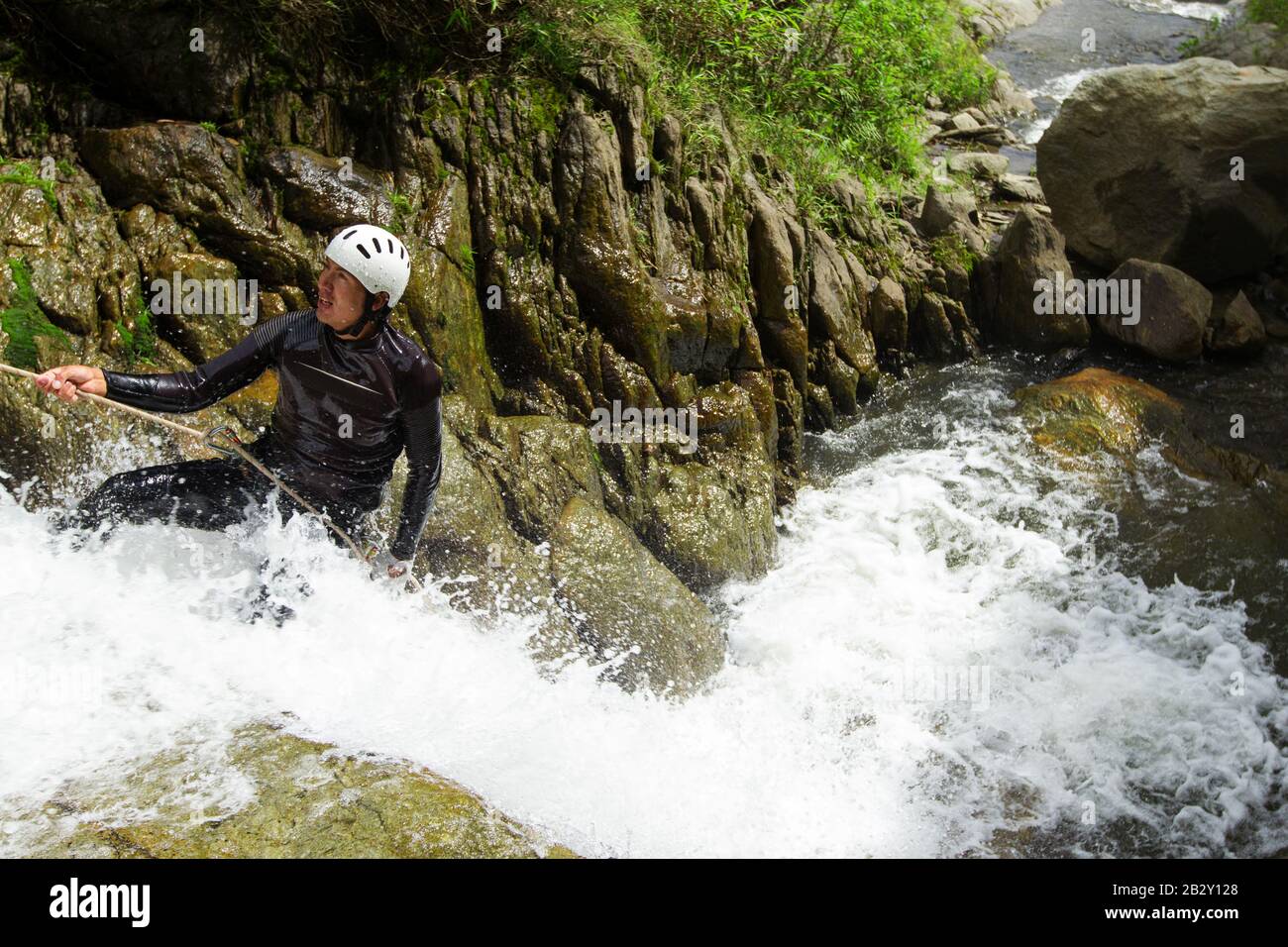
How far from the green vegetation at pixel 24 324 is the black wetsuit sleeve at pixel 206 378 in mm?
1526

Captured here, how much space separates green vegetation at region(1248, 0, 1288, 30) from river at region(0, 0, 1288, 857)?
11.3m

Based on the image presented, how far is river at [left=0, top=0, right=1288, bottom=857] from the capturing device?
13.3 ft

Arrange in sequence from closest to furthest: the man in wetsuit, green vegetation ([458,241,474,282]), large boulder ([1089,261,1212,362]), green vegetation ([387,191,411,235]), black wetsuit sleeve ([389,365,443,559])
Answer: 1. the man in wetsuit
2. black wetsuit sleeve ([389,365,443,559])
3. green vegetation ([387,191,411,235])
4. green vegetation ([458,241,474,282])
5. large boulder ([1089,261,1212,362])

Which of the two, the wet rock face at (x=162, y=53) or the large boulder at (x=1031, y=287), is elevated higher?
the wet rock face at (x=162, y=53)

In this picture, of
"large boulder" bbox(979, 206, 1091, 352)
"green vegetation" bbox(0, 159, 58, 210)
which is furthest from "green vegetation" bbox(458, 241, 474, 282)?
"large boulder" bbox(979, 206, 1091, 352)

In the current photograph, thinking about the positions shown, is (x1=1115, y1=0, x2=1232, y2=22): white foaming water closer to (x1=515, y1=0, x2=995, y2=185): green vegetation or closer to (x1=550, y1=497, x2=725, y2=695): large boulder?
(x1=515, y1=0, x2=995, y2=185): green vegetation

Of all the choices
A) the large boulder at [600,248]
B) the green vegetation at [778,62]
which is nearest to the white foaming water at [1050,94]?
the green vegetation at [778,62]

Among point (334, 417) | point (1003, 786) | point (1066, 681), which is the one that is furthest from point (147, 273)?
point (1066, 681)

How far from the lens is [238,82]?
6164mm

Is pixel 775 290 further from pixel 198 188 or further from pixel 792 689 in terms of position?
pixel 198 188

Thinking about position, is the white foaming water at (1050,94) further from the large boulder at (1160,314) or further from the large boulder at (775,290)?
the large boulder at (775,290)

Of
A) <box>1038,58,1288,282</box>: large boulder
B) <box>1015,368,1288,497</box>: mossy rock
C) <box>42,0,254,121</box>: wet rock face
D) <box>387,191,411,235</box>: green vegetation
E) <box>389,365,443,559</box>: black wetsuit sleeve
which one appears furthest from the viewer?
<box>1038,58,1288,282</box>: large boulder

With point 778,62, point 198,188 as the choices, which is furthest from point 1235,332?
point 198,188

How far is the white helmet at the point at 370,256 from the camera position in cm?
382
